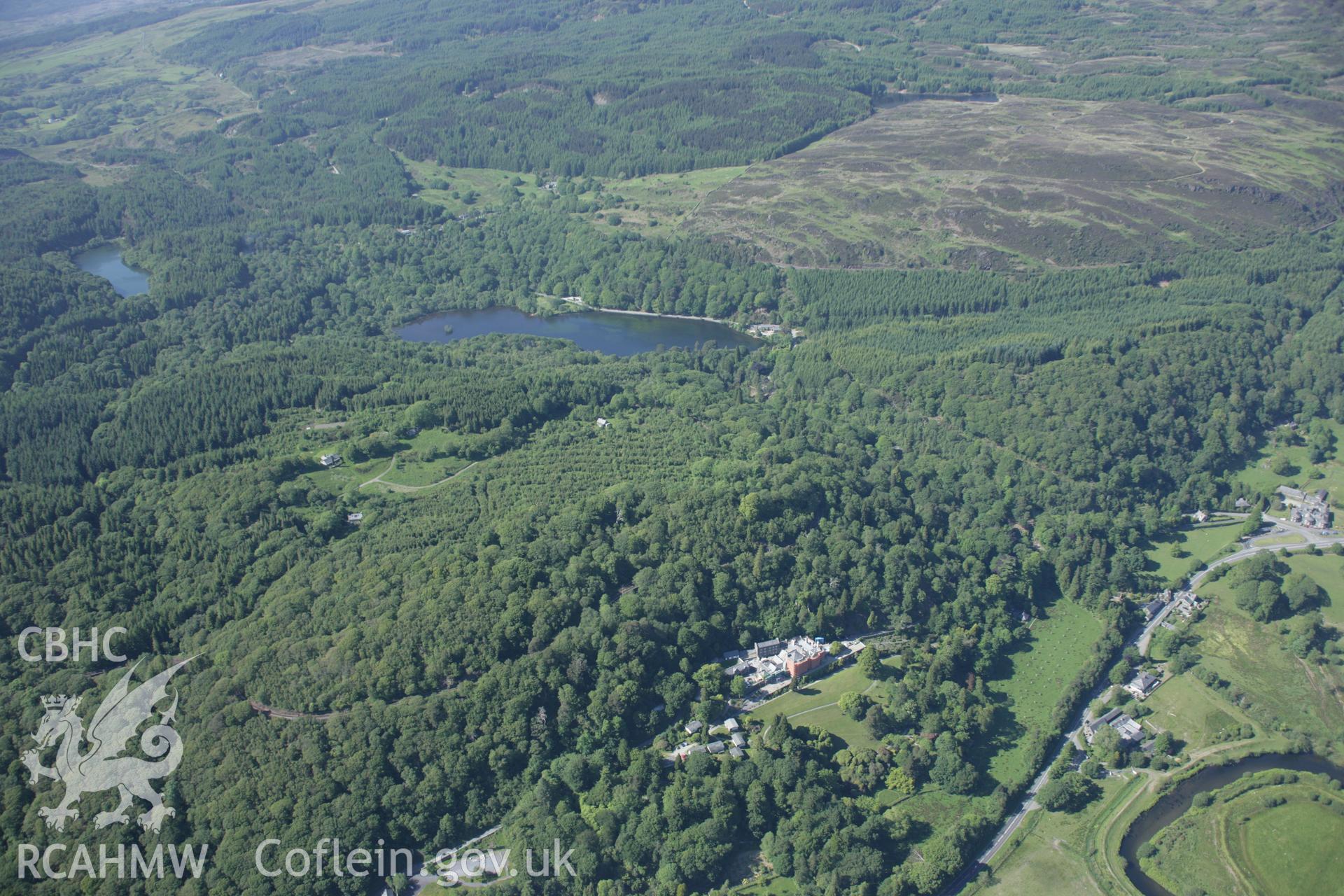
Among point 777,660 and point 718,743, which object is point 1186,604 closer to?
point 777,660

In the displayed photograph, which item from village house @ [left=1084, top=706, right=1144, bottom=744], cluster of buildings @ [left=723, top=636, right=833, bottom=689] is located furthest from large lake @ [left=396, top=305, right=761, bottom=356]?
village house @ [left=1084, top=706, right=1144, bottom=744]

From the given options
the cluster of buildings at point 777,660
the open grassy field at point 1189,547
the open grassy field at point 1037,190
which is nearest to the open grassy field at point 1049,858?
the cluster of buildings at point 777,660

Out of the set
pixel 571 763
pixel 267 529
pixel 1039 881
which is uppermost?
pixel 267 529

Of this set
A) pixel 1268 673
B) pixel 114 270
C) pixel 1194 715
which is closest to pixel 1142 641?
pixel 1194 715

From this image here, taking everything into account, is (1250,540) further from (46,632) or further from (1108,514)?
(46,632)

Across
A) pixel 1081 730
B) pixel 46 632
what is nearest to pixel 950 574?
pixel 1081 730

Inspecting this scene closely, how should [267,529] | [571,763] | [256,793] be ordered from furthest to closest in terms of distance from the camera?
1. [267,529]
2. [571,763]
3. [256,793]
